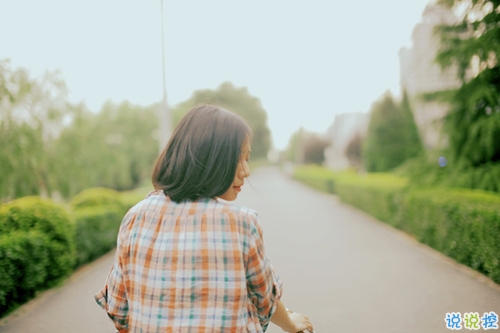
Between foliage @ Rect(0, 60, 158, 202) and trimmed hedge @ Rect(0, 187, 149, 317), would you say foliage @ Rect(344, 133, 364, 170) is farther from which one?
trimmed hedge @ Rect(0, 187, 149, 317)

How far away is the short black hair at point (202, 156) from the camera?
136cm

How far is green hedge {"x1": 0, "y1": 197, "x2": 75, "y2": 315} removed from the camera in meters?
5.10

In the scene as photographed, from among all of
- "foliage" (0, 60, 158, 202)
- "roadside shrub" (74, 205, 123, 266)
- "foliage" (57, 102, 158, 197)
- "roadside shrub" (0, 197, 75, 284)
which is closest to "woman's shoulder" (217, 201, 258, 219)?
"roadside shrub" (0, 197, 75, 284)

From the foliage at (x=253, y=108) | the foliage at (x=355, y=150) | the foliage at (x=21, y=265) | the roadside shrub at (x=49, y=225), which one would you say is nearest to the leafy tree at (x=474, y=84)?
the roadside shrub at (x=49, y=225)

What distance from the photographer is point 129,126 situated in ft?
122

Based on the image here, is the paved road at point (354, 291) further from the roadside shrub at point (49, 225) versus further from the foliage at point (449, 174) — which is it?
the foliage at point (449, 174)

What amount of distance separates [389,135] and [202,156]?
116 feet

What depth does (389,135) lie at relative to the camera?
3481 centimetres

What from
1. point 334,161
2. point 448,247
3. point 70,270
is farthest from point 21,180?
point 334,161

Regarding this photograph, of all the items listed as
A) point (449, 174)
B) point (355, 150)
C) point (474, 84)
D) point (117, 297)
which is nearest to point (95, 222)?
point (117, 297)

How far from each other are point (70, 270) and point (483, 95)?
8753 millimetres

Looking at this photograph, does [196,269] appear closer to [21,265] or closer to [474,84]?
[21,265]

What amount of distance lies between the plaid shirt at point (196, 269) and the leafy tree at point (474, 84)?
9.46 metres

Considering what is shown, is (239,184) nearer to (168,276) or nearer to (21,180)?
(168,276)
